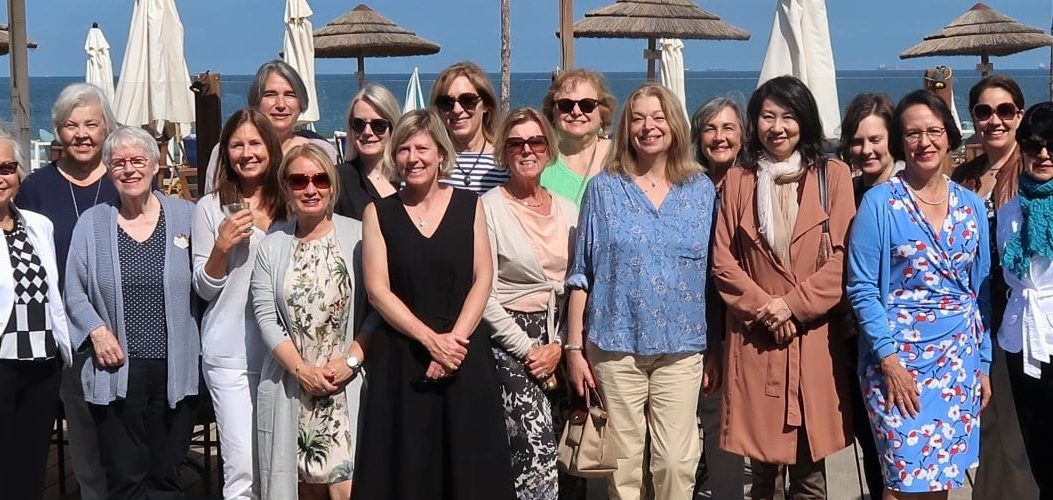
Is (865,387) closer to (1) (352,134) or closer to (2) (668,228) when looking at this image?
(2) (668,228)

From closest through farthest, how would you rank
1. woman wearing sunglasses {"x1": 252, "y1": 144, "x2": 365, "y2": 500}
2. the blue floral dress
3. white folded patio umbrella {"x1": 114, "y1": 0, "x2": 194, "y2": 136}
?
the blue floral dress → woman wearing sunglasses {"x1": 252, "y1": 144, "x2": 365, "y2": 500} → white folded patio umbrella {"x1": 114, "y1": 0, "x2": 194, "y2": 136}

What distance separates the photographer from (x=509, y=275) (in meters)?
4.36

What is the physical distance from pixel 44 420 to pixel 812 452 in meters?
2.99

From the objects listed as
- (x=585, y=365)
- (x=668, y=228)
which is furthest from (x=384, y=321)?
(x=668, y=228)

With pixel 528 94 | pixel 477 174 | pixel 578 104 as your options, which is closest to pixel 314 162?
pixel 477 174

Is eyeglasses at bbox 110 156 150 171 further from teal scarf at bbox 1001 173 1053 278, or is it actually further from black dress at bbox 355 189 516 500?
teal scarf at bbox 1001 173 1053 278

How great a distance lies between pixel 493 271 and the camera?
423 cm

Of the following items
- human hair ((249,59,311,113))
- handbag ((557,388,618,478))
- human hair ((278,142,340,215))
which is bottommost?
handbag ((557,388,618,478))

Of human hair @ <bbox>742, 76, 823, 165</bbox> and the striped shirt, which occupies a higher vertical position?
human hair @ <bbox>742, 76, 823, 165</bbox>

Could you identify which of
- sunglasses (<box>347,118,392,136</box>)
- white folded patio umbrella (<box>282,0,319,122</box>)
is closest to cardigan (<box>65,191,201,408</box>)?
sunglasses (<box>347,118,392,136</box>)

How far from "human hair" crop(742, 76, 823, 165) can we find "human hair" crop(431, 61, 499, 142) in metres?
1.19

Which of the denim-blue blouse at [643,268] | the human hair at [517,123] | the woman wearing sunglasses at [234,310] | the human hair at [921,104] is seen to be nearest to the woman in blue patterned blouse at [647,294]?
the denim-blue blouse at [643,268]

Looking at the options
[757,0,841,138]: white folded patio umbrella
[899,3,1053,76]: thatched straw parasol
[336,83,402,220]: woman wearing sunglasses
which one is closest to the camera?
[336,83,402,220]: woman wearing sunglasses

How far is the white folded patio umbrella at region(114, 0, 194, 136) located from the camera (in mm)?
12766
